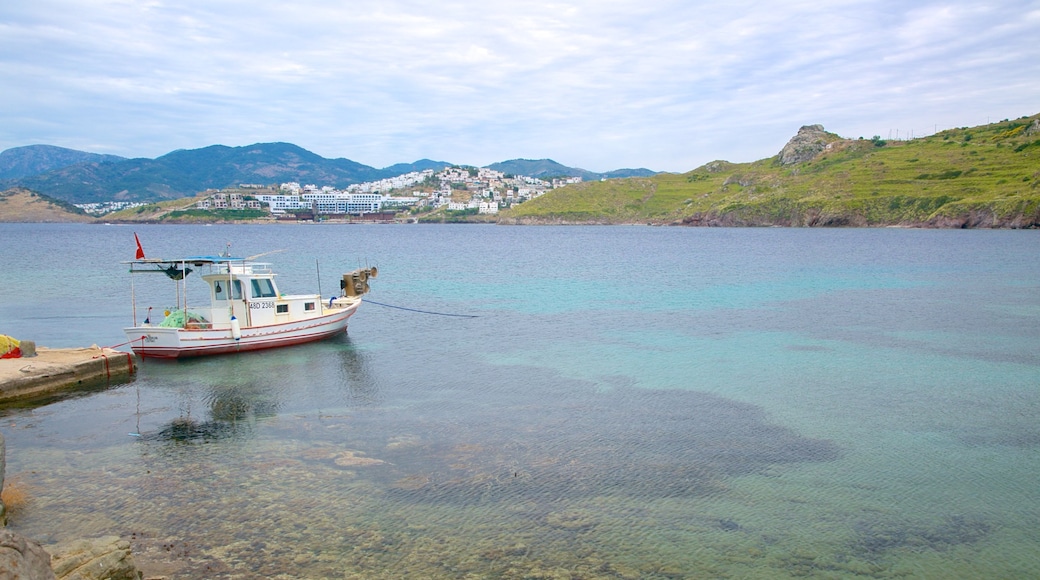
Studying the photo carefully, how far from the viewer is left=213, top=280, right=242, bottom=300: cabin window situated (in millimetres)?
26875

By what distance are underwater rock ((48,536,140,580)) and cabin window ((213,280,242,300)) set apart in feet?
61.0

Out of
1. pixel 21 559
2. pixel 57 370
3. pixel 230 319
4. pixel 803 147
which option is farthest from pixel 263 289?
pixel 803 147

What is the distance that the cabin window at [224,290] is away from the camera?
2688cm

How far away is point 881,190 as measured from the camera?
462 ft

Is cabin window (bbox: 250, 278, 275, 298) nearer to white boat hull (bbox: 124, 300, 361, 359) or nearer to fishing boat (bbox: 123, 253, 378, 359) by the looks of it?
fishing boat (bbox: 123, 253, 378, 359)

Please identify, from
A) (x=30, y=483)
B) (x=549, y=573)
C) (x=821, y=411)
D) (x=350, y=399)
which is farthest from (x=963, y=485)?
(x=30, y=483)

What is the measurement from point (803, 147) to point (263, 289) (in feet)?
626

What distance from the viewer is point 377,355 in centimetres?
2666

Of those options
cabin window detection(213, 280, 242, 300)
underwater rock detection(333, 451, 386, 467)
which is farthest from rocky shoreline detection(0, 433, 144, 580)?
cabin window detection(213, 280, 242, 300)

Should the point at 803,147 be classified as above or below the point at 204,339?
above

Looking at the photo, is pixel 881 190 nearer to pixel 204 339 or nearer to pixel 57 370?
pixel 204 339

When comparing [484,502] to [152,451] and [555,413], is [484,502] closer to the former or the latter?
[555,413]

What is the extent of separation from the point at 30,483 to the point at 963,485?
60.9 feet

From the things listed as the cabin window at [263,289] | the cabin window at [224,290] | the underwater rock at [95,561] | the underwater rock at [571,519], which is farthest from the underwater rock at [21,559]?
the cabin window at [263,289]
